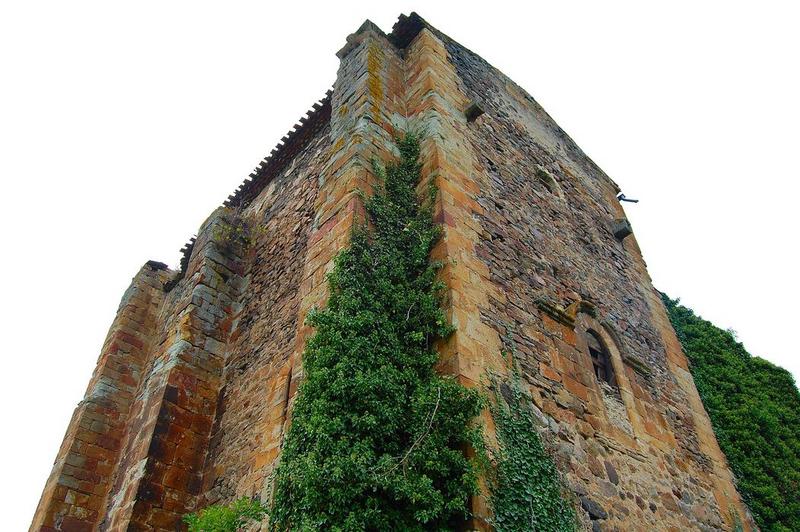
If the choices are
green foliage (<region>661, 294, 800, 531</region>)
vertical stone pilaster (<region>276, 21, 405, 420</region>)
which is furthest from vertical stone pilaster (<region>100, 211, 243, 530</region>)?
green foliage (<region>661, 294, 800, 531</region>)

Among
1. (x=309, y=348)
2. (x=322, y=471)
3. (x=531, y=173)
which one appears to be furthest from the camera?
(x=531, y=173)

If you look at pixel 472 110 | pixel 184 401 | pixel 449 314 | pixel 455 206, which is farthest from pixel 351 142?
pixel 184 401

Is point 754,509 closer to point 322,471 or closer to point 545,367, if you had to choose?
point 545,367

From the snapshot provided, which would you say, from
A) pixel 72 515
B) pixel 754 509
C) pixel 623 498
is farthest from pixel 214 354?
pixel 754 509

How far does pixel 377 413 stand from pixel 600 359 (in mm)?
3768

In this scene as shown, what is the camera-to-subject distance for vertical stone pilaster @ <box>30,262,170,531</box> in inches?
307

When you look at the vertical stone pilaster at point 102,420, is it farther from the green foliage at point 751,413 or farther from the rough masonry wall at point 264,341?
the green foliage at point 751,413

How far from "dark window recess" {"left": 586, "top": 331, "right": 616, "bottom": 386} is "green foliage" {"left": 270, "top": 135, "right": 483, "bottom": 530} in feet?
8.71

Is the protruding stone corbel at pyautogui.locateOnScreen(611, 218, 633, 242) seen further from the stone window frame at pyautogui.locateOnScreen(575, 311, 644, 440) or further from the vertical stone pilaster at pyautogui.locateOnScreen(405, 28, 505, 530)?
the vertical stone pilaster at pyautogui.locateOnScreen(405, 28, 505, 530)

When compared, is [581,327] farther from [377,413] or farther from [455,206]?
[377,413]

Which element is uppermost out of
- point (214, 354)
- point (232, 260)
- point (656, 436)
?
point (232, 260)

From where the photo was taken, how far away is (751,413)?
8.97 metres

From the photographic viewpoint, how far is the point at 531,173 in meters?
8.70

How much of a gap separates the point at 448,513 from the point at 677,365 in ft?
20.1
